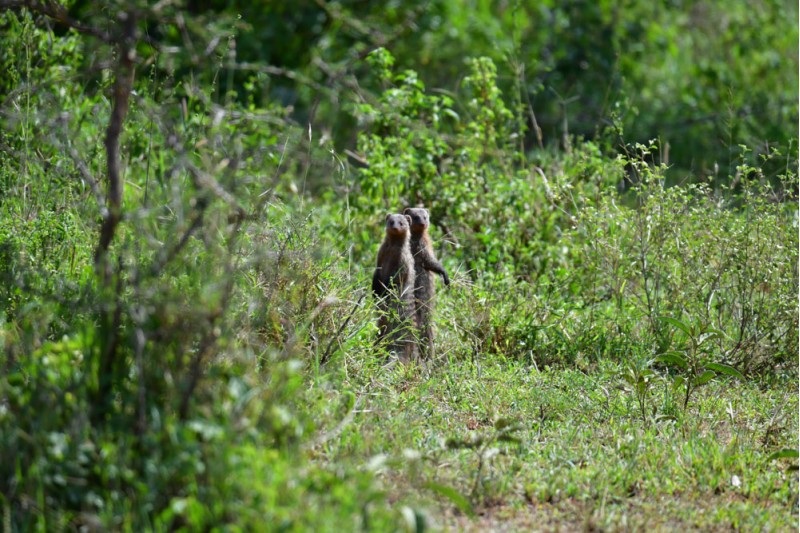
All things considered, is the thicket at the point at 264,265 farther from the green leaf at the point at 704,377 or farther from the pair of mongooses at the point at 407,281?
the pair of mongooses at the point at 407,281

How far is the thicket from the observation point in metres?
3.41

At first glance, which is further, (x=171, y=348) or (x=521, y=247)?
(x=521, y=247)

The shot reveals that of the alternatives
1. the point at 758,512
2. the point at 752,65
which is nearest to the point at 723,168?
the point at 752,65

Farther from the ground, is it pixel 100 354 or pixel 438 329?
pixel 100 354

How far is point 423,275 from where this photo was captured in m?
6.54

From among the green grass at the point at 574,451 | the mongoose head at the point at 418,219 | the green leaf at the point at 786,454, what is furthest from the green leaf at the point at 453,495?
the mongoose head at the point at 418,219

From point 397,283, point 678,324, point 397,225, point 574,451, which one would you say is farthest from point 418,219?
point 574,451

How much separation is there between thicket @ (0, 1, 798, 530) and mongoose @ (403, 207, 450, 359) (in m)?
0.15

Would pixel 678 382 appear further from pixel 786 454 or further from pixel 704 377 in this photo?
pixel 786 454

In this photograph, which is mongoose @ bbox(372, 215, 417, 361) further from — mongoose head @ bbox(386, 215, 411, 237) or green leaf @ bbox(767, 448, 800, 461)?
green leaf @ bbox(767, 448, 800, 461)

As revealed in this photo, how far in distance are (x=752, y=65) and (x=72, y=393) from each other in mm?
11863

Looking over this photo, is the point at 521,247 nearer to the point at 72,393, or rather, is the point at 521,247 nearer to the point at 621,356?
the point at 621,356

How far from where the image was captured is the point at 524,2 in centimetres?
1305

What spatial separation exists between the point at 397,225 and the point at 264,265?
155cm
